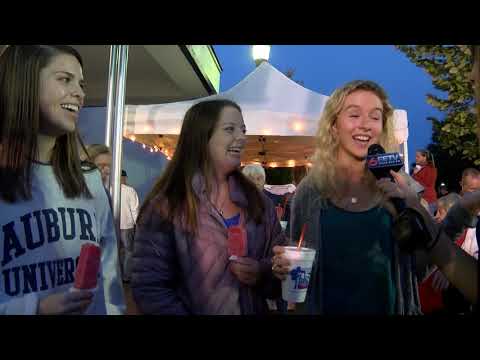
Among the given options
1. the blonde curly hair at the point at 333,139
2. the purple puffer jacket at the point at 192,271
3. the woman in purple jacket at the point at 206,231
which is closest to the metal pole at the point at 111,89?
the woman in purple jacket at the point at 206,231

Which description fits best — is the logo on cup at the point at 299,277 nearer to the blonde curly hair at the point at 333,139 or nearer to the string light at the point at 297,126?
the blonde curly hair at the point at 333,139

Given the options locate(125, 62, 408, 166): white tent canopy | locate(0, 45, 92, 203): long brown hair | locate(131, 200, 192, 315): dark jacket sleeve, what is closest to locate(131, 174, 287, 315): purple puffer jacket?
locate(131, 200, 192, 315): dark jacket sleeve

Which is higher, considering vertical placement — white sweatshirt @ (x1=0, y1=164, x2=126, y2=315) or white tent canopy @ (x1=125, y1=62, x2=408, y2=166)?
white tent canopy @ (x1=125, y1=62, x2=408, y2=166)

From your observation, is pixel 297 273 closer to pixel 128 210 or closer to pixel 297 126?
pixel 128 210

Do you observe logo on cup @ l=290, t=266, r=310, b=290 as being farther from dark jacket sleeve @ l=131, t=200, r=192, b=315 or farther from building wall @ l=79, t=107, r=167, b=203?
building wall @ l=79, t=107, r=167, b=203

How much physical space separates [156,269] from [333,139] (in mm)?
941

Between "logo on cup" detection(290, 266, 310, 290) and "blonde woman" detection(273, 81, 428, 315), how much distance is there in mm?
33

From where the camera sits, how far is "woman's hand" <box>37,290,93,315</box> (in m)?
1.16

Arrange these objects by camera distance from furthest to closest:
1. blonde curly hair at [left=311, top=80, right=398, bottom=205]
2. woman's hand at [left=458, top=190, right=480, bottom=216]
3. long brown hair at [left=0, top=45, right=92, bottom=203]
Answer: blonde curly hair at [left=311, top=80, right=398, bottom=205]
woman's hand at [left=458, top=190, right=480, bottom=216]
long brown hair at [left=0, top=45, right=92, bottom=203]

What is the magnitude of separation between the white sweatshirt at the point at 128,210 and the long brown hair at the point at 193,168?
2296mm

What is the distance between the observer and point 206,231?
1.51m

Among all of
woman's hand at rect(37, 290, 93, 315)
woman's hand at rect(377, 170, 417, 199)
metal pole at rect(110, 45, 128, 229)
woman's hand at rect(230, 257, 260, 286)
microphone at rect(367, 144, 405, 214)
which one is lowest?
woman's hand at rect(37, 290, 93, 315)

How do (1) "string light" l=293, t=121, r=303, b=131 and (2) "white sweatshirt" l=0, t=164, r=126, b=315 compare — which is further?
(1) "string light" l=293, t=121, r=303, b=131
